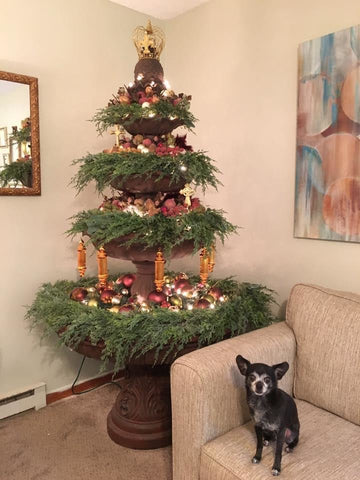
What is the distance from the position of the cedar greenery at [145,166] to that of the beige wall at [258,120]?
23.2 inches

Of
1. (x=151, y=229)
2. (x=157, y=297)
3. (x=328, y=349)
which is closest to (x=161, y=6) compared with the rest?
(x=151, y=229)

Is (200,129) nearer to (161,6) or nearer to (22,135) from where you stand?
(161,6)

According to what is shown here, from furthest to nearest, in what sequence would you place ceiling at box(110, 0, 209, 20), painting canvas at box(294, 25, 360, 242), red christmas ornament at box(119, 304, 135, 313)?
ceiling at box(110, 0, 209, 20) → painting canvas at box(294, 25, 360, 242) → red christmas ornament at box(119, 304, 135, 313)

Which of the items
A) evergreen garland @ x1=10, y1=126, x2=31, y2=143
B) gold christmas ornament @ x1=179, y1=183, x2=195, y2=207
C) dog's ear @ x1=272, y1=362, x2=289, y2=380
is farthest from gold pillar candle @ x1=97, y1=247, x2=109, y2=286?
dog's ear @ x1=272, y1=362, x2=289, y2=380

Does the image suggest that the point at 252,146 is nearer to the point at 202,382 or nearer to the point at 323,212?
the point at 323,212

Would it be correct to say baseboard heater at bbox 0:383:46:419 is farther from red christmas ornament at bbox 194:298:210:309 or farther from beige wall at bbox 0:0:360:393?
red christmas ornament at bbox 194:298:210:309

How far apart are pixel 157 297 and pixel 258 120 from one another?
1178 mm

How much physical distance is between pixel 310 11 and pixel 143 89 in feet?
3.13

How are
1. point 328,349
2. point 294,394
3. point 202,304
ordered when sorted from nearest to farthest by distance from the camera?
point 328,349, point 294,394, point 202,304

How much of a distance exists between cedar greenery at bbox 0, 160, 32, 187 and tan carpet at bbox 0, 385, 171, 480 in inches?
50.8

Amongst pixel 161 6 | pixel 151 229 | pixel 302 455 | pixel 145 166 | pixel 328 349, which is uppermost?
pixel 161 6

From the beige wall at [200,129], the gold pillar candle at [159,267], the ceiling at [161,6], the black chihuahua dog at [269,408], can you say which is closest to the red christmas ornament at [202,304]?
the gold pillar candle at [159,267]

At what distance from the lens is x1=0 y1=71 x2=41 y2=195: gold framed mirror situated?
6.70 feet

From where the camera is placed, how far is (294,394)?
1660 mm
